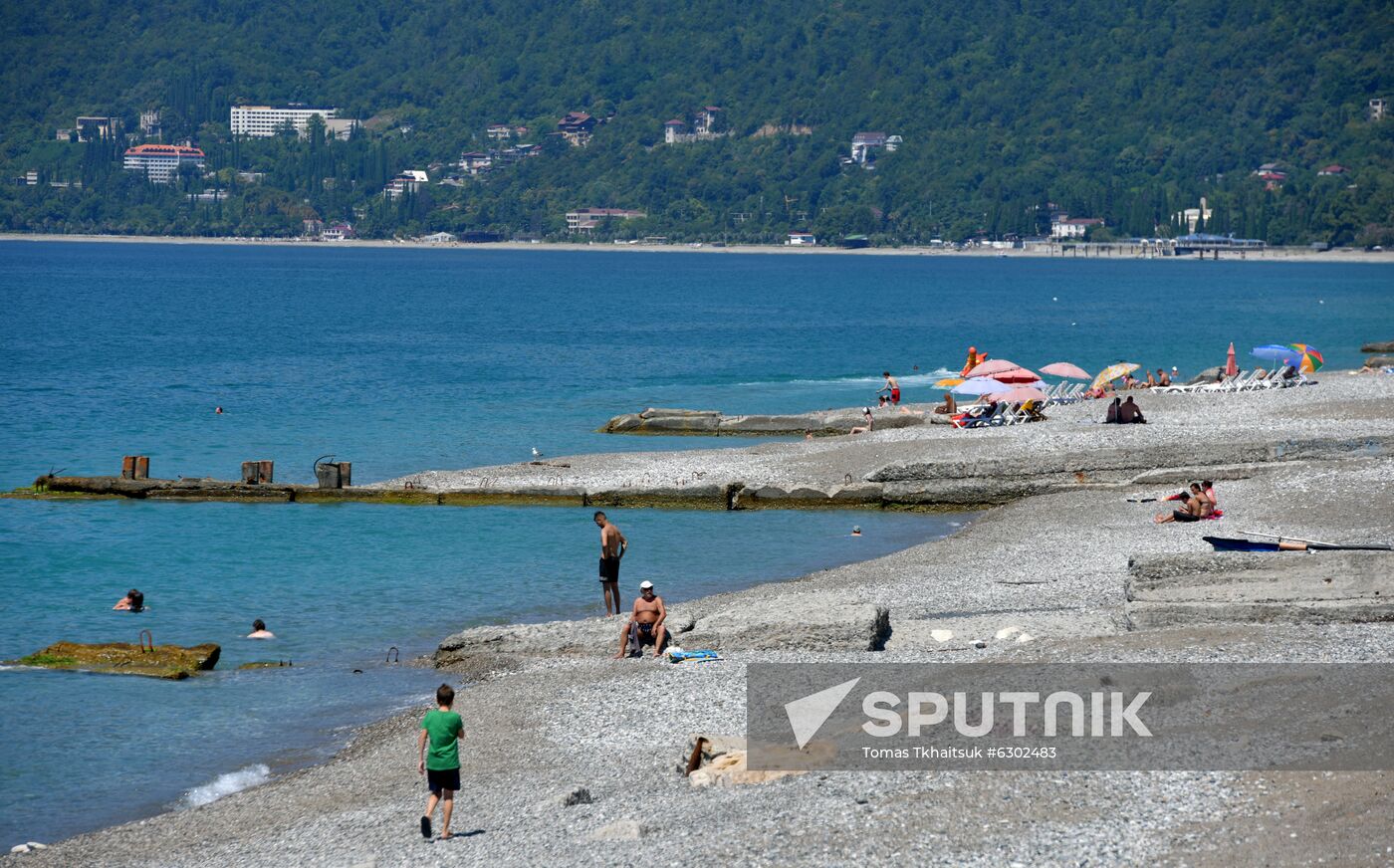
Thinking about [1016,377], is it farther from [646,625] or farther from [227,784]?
[227,784]

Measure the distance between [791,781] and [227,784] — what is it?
21.6ft

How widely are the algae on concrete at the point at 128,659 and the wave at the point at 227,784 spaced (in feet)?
12.8

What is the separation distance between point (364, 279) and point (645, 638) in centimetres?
15351

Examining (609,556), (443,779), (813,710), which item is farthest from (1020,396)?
(443,779)

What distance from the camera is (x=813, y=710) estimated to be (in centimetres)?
1661

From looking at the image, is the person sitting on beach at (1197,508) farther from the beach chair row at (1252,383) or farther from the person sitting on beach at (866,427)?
the beach chair row at (1252,383)

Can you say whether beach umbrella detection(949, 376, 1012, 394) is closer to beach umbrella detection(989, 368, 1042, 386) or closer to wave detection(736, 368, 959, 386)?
beach umbrella detection(989, 368, 1042, 386)

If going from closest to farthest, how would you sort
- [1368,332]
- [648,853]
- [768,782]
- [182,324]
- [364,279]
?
[648,853] → [768,782] → [1368,332] → [182,324] → [364,279]

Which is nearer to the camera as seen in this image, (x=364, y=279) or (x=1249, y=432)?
(x=1249, y=432)

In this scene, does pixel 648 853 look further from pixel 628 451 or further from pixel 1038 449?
pixel 628 451

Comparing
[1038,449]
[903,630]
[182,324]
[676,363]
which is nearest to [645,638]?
[903,630]

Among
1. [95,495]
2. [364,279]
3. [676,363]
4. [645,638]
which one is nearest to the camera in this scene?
[645,638]

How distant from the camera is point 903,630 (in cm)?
2083

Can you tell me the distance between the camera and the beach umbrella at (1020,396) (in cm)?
4047
